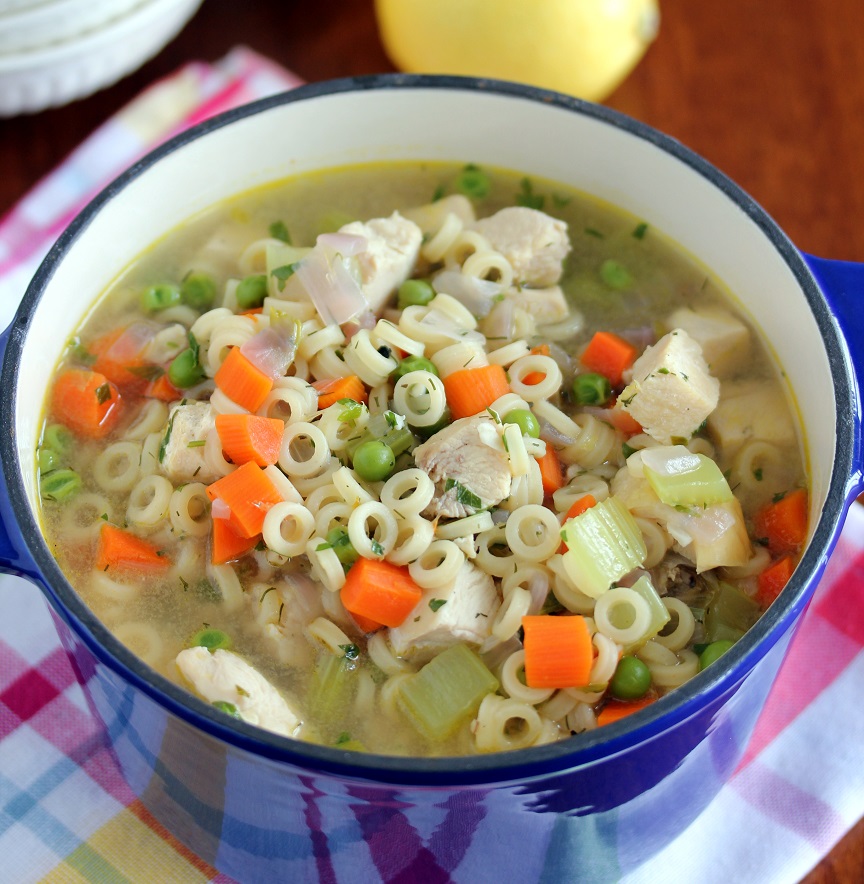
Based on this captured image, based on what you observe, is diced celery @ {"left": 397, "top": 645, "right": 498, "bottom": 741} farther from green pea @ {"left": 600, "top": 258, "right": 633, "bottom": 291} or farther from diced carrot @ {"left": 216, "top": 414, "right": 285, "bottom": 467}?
green pea @ {"left": 600, "top": 258, "right": 633, "bottom": 291}

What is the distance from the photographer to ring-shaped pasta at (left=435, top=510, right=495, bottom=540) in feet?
7.02

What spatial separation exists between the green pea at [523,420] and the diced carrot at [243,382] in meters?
0.48

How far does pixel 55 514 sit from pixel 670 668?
1238mm

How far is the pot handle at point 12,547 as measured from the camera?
1763 mm

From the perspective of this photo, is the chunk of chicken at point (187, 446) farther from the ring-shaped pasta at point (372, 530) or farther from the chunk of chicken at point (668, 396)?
the chunk of chicken at point (668, 396)

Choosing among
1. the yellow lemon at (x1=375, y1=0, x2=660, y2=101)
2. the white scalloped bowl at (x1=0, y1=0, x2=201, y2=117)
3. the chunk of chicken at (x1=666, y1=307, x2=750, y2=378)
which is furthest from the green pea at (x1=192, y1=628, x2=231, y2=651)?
the yellow lemon at (x1=375, y1=0, x2=660, y2=101)

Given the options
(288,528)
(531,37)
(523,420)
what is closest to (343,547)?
(288,528)

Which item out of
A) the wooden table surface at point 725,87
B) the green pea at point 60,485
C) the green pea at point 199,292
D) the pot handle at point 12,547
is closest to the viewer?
the pot handle at point 12,547

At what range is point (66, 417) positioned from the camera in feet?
7.97

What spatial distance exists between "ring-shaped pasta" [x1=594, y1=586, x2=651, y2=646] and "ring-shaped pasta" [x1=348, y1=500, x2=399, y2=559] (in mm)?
396

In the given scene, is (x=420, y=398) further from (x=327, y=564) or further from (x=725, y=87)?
(x=725, y=87)

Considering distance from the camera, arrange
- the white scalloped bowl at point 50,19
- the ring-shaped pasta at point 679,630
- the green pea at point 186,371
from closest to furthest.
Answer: the ring-shaped pasta at point 679,630
the green pea at point 186,371
the white scalloped bowl at point 50,19

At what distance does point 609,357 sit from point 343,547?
793mm

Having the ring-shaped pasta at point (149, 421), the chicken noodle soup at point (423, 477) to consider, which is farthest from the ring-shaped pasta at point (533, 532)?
the ring-shaped pasta at point (149, 421)
